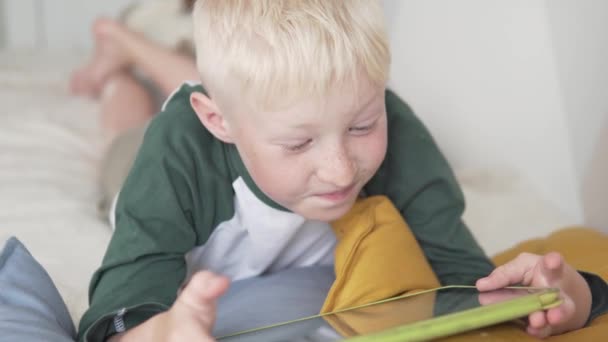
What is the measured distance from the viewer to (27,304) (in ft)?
2.91

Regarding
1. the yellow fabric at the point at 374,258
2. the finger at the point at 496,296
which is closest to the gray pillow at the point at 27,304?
the yellow fabric at the point at 374,258

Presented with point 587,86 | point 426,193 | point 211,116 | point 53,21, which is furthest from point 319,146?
point 53,21

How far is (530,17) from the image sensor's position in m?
1.40

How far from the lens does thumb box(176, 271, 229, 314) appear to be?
69 centimetres

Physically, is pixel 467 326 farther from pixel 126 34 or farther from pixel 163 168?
pixel 126 34

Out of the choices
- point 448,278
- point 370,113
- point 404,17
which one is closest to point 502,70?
point 404,17

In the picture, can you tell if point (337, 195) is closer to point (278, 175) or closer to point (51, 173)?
point (278, 175)

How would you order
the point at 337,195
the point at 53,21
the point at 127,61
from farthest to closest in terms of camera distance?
1. the point at 53,21
2. the point at 127,61
3. the point at 337,195

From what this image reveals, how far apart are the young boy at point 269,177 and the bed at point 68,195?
0.17 metres

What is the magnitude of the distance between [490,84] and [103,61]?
863 millimetres

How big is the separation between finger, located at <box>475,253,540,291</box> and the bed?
43 cm

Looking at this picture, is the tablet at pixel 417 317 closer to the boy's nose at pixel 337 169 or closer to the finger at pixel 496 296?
the finger at pixel 496 296

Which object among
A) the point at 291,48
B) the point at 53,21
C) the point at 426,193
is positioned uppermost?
the point at 291,48

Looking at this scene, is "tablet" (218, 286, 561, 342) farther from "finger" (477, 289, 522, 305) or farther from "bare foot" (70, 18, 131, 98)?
"bare foot" (70, 18, 131, 98)
